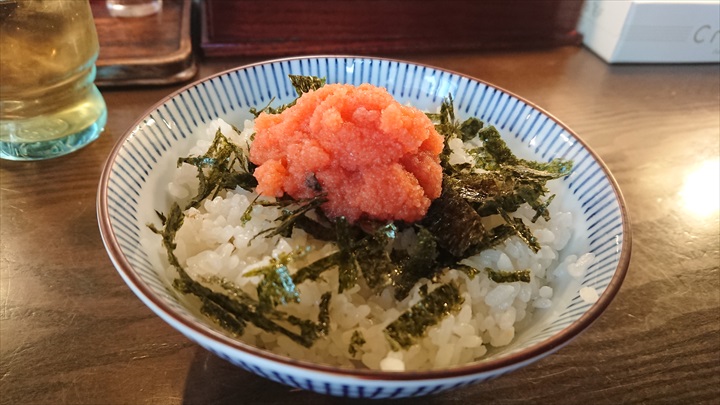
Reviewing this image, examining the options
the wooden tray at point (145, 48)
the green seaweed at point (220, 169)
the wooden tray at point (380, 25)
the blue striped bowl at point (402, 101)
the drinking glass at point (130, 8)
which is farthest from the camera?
the drinking glass at point (130, 8)

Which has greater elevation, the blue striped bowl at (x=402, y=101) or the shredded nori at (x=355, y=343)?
the blue striped bowl at (x=402, y=101)

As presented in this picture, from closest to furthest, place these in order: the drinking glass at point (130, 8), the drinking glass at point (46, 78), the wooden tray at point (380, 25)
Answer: the drinking glass at point (46, 78) → the wooden tray at point (380, 25) → the drinking glass at point (130, 8)

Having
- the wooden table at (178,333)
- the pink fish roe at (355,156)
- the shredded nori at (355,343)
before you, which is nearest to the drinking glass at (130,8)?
the wooden table at (178,333)

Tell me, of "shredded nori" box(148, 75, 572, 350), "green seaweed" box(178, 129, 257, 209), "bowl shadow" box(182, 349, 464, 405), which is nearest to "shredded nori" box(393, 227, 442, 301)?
"shredded nori" box(148, 75, 572, 350)

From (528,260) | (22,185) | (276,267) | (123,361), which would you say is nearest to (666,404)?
(528,260)

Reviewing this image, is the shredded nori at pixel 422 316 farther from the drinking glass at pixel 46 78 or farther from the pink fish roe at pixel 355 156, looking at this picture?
the drinking glass at pixel 46 78

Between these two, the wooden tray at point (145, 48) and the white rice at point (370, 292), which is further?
the wooden tray at point (145, 48)

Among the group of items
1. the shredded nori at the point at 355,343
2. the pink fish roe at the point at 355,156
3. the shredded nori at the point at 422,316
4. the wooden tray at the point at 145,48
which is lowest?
the wooden tray at the point at 145,48
